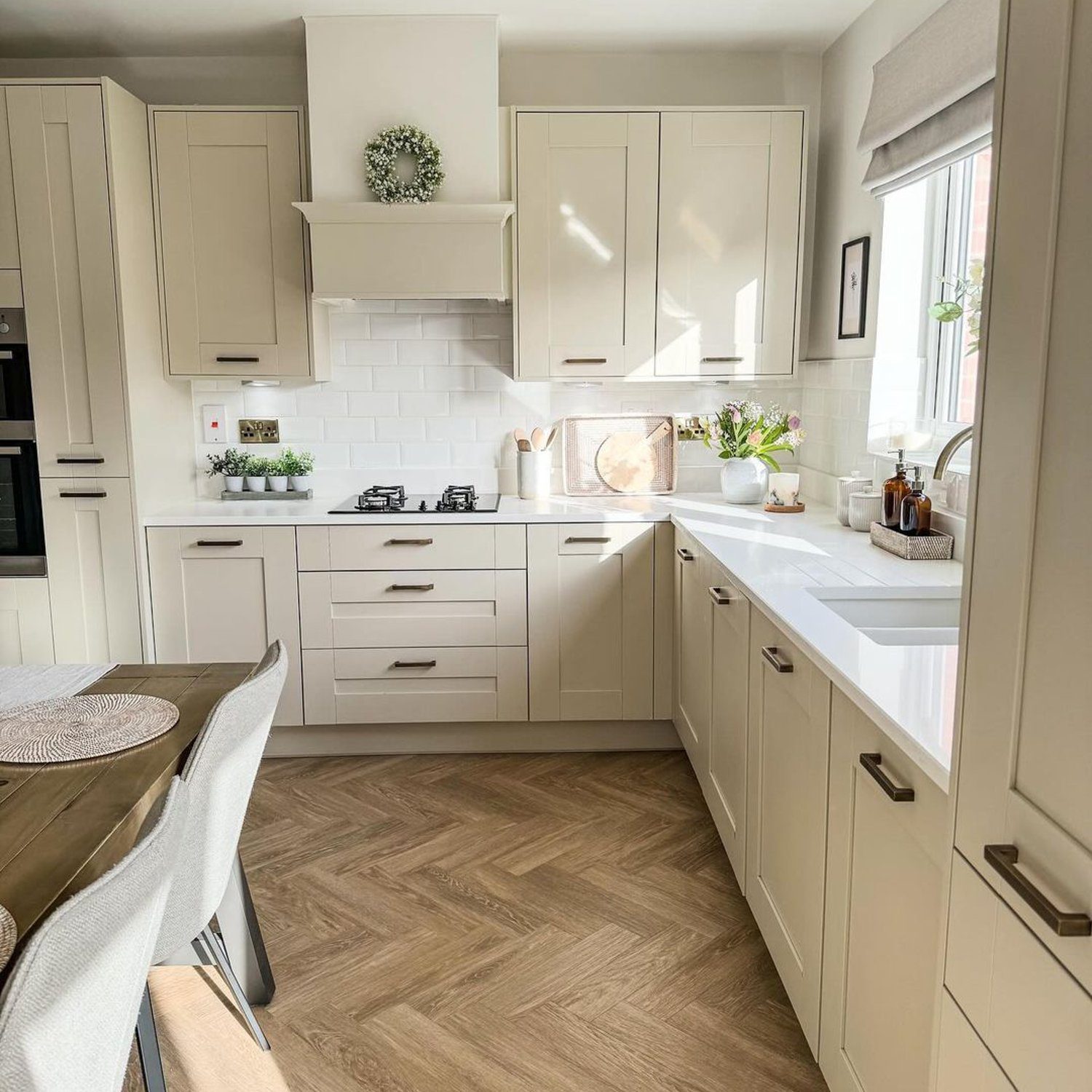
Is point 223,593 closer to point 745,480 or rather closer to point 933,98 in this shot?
point 745,480

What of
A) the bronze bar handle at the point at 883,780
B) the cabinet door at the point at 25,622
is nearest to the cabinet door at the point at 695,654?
the bronze bar handle at the point at 883,780

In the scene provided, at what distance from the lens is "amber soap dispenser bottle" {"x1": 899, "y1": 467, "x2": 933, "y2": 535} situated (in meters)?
2.66

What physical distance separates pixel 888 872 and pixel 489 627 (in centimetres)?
215

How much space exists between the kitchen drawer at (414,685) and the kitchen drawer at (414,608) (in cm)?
4

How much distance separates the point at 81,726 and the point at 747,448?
2.53m

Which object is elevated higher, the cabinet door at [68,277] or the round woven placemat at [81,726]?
the cabinet door at [68,277]

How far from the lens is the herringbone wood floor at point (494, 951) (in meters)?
2.03

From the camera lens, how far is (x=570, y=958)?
2398 millimetres

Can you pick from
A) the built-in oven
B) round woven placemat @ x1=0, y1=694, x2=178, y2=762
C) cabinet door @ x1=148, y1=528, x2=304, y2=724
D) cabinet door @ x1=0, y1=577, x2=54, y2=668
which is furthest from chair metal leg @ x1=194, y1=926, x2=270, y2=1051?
the built-in oven

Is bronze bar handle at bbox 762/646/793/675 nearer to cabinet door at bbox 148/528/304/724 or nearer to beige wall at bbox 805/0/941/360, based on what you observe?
beige wall at bbox 805/0/941/360

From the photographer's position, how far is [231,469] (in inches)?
150

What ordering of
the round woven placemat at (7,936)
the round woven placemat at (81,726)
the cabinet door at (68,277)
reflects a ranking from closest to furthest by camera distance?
the round woven placemat at (7,936)
the round woven placemat at (81,726)
the cabinet door at (68,277)

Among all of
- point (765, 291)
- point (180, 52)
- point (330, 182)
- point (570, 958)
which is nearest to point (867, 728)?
point (570, 958)

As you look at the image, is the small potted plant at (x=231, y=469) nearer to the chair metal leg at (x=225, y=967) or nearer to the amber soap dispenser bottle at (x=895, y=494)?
the chair metal leg at (x=225, y=967)
